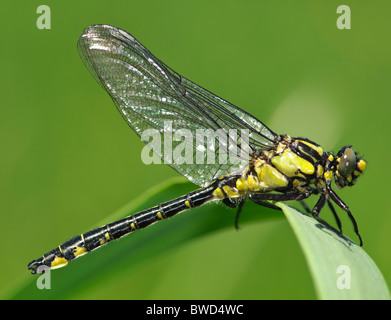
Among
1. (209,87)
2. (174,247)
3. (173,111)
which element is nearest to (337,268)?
(174,247)

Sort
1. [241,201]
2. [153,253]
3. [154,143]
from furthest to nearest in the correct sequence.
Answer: [154,143]
[241,201]
[153,253]

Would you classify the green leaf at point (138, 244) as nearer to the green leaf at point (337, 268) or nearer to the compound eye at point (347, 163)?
the green leaf at point (337, 268)

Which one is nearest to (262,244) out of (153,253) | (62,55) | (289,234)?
(289,234)

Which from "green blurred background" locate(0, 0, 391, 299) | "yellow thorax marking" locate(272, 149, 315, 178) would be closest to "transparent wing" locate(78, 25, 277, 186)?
"yellow thorax marking" locate(272, 149, 315, 178)

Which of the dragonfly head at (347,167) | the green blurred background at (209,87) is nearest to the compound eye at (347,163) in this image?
the dragonfly head at (347,167)

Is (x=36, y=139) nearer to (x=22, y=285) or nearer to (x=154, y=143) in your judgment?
(x=154, y=143)

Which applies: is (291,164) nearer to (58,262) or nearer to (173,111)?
(173,111)
